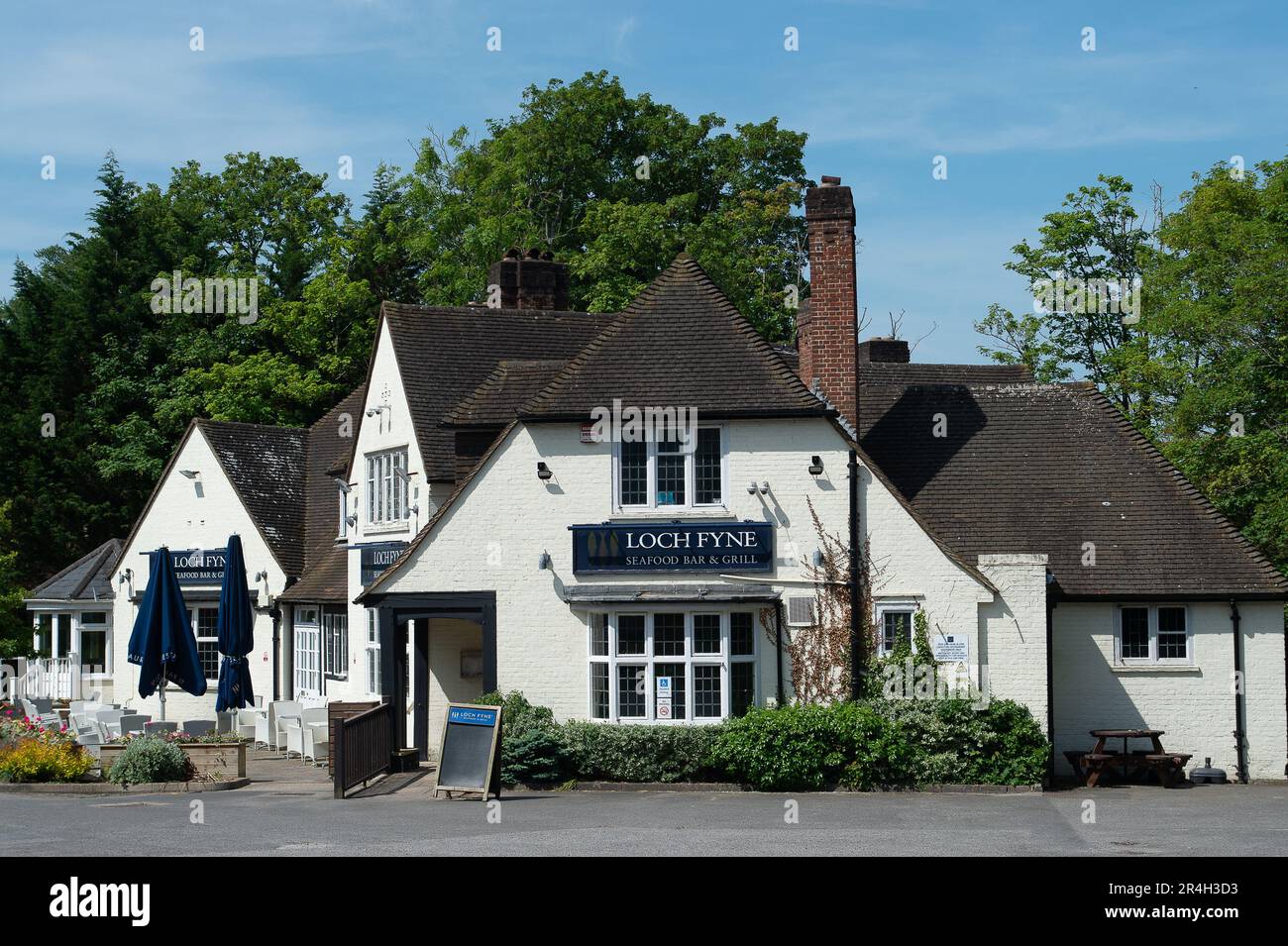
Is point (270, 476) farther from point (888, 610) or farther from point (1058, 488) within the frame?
point (1058, 488)

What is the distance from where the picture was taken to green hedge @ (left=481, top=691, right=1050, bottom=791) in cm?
2219

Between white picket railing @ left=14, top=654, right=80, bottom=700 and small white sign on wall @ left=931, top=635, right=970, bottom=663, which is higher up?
small white sign on wall @ left=931, top=635, right=970, bottom=663

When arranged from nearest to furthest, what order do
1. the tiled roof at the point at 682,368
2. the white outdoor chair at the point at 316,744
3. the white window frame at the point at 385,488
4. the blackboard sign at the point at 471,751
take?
the blackboard sign at the point at 471,751 → the tiled roof at the point at 682,368 → the white outdoor chair at the point at 316,744 → the white window frame at the point at 385,488

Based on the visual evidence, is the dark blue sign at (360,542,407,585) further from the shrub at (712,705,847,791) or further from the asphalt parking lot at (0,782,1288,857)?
the shrub at (712,705,847,791)

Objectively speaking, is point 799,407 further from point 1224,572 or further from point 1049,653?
point 1224,572

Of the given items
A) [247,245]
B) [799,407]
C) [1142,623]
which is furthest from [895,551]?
[247,245]

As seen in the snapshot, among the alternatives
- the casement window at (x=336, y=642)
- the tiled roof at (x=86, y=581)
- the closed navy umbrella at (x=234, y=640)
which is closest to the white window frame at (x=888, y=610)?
the closed navy umbrella at (x=234, y=640)

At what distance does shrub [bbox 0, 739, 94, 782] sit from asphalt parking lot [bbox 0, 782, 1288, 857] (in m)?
0.62

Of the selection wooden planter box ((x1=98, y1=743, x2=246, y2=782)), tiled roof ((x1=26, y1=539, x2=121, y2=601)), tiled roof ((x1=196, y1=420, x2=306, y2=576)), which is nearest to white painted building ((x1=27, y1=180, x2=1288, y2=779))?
wooden planter box ((x1=98, y1=743, x2=246, y2=782))

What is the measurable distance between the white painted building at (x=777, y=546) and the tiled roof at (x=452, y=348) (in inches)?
5.6

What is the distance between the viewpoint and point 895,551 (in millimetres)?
24078

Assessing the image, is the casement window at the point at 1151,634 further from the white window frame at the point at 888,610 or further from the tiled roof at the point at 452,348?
the tiled roof at the point at 452,348

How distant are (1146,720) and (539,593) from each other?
9.99m
